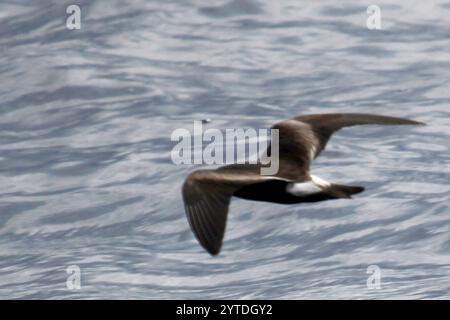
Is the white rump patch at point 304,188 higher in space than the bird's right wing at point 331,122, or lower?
lower

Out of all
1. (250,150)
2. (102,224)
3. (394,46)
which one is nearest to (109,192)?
(102,224)

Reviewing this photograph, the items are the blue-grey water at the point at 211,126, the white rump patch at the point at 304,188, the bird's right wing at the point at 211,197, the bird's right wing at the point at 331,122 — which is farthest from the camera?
the blue-grey water at the point at 211,126

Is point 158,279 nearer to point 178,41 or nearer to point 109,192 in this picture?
point 109,192

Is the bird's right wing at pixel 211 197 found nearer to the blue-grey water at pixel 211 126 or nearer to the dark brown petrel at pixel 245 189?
the dark brown petrel at pixel 245 189

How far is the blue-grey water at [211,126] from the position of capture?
12273mm

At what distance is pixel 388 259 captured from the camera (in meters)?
12.2

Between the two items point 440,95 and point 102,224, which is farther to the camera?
point 440,95

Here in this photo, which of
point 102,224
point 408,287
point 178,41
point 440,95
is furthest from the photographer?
point 178,41

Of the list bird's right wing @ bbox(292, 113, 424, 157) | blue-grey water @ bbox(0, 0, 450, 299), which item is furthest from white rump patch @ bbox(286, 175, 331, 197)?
blue-grey water @ bbox(0, 0, 450, 299)

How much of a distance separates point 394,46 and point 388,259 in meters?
6.11

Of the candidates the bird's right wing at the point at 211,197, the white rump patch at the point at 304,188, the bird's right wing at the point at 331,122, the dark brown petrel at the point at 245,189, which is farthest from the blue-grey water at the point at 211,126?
the bird's right wing at the point at 211,197

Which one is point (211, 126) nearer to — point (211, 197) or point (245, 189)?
point (245, 189)

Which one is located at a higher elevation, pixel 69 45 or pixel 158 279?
pixel 69 45

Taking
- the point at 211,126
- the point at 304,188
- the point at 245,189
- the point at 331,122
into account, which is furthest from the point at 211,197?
the point at 211,126
